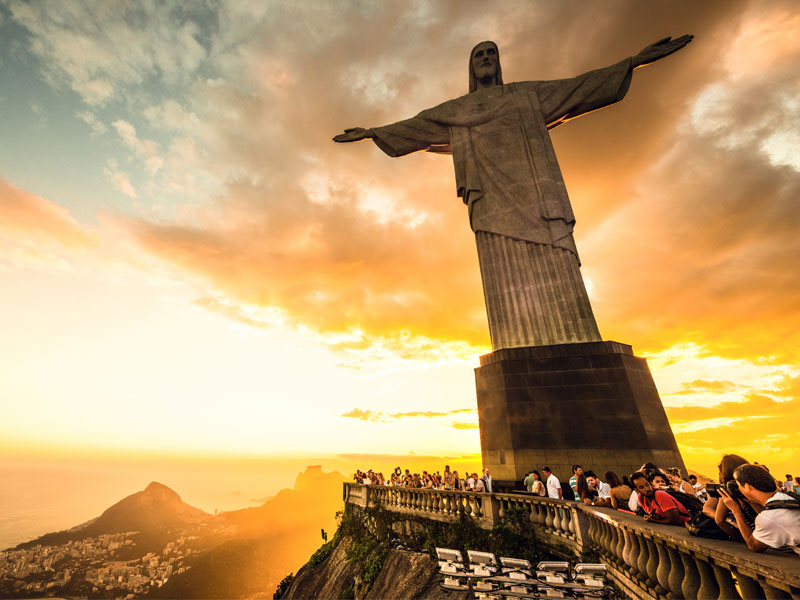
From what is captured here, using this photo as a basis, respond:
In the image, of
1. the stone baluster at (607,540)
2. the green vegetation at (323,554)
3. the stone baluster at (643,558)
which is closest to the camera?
the stone baluster at (643,558)

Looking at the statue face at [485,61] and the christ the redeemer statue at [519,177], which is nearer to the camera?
the christ the redeemer statue at [519,177]

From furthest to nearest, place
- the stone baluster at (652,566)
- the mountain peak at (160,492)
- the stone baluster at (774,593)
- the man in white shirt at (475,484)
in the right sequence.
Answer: the mountain peak at (160,492) → the man in white shirt at (475,484) → the stone baluster at (652,566) → the stone baluster at (774,593)

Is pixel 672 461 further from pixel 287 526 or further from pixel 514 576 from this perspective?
pixel 287 526

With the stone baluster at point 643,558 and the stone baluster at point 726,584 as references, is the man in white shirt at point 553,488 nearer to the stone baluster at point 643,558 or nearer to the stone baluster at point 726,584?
the stone baluster at point 643,558

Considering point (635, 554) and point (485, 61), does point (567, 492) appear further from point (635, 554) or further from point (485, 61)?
point (485, 61)

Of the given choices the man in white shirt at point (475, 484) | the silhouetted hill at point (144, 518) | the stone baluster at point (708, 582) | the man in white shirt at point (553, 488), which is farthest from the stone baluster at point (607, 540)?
the silhouetted hill at point (144, 518)

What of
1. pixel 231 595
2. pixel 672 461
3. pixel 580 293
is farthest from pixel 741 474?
pixel 231 595

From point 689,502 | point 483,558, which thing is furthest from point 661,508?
point 483,558
